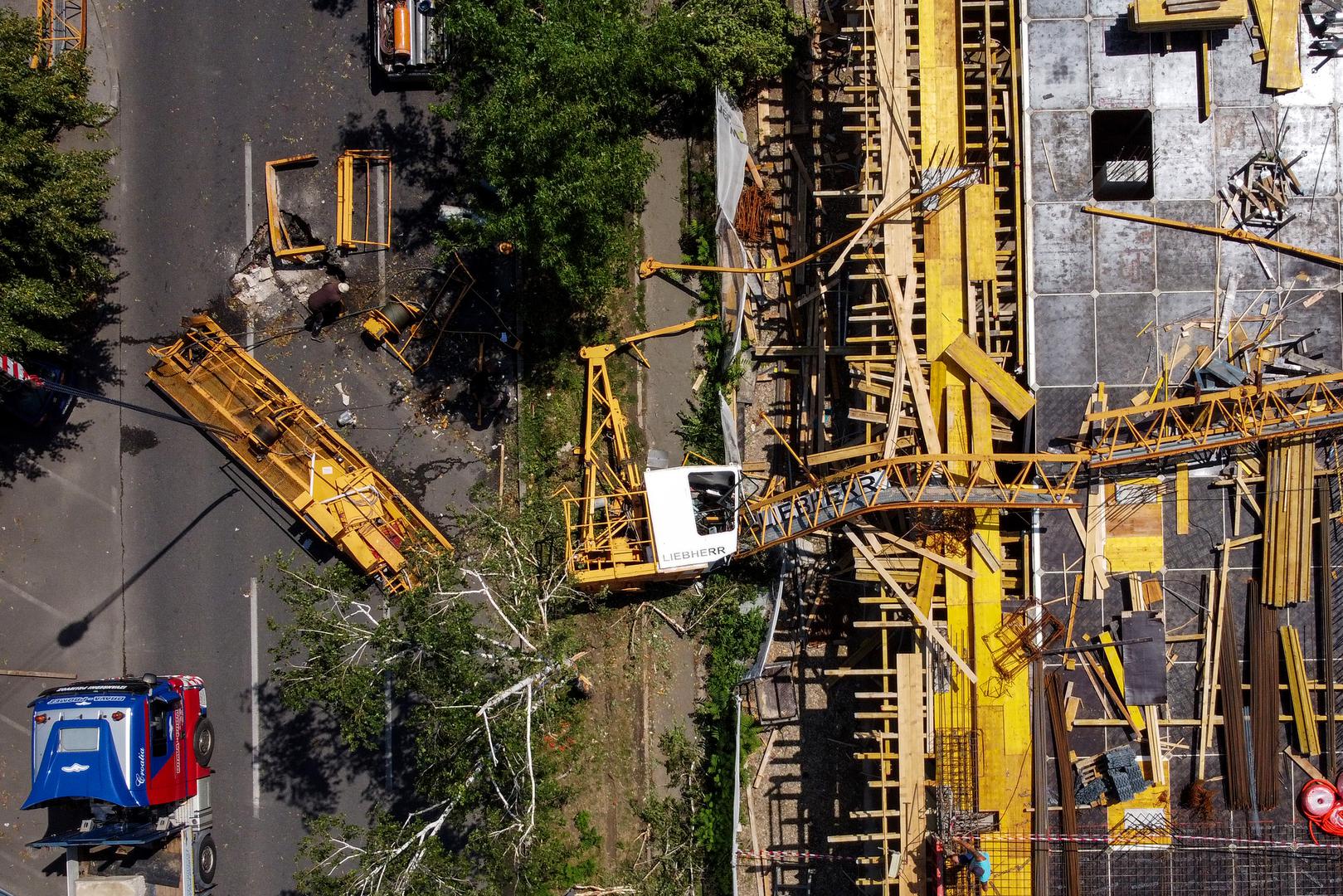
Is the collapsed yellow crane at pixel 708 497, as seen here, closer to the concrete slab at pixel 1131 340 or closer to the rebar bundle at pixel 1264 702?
the concrete slab at pixel 1131 340

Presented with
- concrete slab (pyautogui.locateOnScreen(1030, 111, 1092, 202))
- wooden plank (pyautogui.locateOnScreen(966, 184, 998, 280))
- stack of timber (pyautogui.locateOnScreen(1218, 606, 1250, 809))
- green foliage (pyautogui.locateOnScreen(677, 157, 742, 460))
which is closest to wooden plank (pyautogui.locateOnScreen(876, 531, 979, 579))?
green foliage (pyautogui.locateOnScreen(677, 157, 742, 460))

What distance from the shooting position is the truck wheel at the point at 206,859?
1944cm

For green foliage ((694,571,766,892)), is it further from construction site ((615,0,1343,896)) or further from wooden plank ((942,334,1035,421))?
wooden plank ((942,334,1035,421))

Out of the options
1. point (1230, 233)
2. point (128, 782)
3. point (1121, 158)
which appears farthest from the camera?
point (1121, 158)

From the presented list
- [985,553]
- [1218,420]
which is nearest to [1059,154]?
[1218,420]

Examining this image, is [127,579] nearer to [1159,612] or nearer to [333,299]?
[333,299]

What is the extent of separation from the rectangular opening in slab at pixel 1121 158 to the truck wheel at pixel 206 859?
78.1 feet

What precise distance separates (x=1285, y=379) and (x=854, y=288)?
27.5 ft

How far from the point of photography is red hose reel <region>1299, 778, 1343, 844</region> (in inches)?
674

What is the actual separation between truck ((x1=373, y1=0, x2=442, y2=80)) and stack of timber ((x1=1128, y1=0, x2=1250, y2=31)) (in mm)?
14258

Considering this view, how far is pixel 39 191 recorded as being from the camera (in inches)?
693

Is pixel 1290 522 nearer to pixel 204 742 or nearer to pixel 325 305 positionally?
pixel 325 305

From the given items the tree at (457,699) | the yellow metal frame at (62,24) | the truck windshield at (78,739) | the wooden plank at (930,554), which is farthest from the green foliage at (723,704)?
the yellow metal frame at (62,24)

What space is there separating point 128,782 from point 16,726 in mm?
4703
